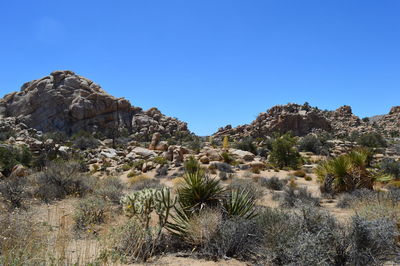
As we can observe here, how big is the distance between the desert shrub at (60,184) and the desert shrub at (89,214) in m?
2.99

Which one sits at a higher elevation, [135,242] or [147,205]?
[147,205]

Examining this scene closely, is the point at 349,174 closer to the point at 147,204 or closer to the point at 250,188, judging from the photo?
the point at 250,188

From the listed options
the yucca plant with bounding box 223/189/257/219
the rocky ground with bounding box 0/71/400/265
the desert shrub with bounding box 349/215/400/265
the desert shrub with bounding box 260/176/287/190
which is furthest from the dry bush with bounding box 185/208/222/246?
the rocky ground with bounding box 0/71/400/265

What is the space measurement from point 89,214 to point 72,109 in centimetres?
5918

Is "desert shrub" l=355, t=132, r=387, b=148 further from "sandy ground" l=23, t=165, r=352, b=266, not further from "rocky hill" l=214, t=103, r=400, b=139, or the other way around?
"sandy ground" l=23, t=165, r=352, b=266

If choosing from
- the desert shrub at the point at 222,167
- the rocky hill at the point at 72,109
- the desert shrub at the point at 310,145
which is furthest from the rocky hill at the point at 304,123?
the desert shrub at the point at 222,167

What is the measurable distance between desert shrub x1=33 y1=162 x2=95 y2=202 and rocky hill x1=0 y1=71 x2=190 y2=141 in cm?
4563

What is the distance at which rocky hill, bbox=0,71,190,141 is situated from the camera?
60866 millimetres

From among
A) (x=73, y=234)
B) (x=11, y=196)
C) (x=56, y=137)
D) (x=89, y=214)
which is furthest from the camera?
(x=56, y=137)

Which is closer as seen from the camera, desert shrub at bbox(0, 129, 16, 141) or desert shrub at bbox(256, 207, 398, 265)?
desert shrub at bbox(256, 207, 398, 265)

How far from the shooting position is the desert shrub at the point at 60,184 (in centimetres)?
1070

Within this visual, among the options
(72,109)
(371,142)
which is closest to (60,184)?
(371,142)

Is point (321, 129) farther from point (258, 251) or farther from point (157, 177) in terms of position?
point (258, 251)

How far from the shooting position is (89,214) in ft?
25.2
